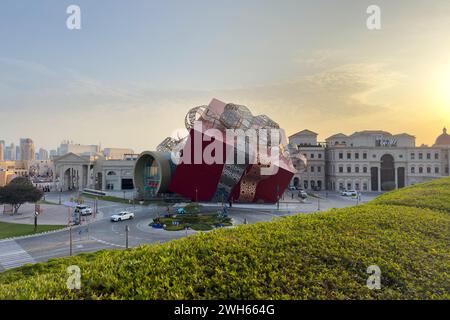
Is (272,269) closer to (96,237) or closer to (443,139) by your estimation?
(96,237)

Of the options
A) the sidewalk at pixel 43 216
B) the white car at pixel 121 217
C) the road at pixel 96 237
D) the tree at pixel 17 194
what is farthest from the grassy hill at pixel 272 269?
the tree at pixel 17 194

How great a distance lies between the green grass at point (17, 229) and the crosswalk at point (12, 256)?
362cm

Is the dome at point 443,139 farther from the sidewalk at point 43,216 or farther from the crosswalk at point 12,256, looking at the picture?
the crosswalk at point 12,256

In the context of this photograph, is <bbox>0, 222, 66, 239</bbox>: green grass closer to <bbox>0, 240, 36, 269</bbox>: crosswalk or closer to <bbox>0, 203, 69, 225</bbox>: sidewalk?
<bbox>0, 203, 69, 225</bbox>: sidewalk

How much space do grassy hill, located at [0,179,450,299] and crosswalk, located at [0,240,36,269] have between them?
16.8 meters

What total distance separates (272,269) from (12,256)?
81.6 feet

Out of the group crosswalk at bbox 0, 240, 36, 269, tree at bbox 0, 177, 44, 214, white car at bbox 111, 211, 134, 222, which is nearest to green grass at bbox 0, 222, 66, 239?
crosswalk at bbox 0, 240, 36, 269

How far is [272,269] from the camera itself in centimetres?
675

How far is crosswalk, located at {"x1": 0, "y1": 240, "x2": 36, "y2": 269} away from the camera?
20377 millimetres

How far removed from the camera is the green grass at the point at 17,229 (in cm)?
2939

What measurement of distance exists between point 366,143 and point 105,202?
66.7 meters

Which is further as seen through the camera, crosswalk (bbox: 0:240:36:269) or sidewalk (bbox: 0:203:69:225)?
sidewalk (bbox: 0:203:69:225)
